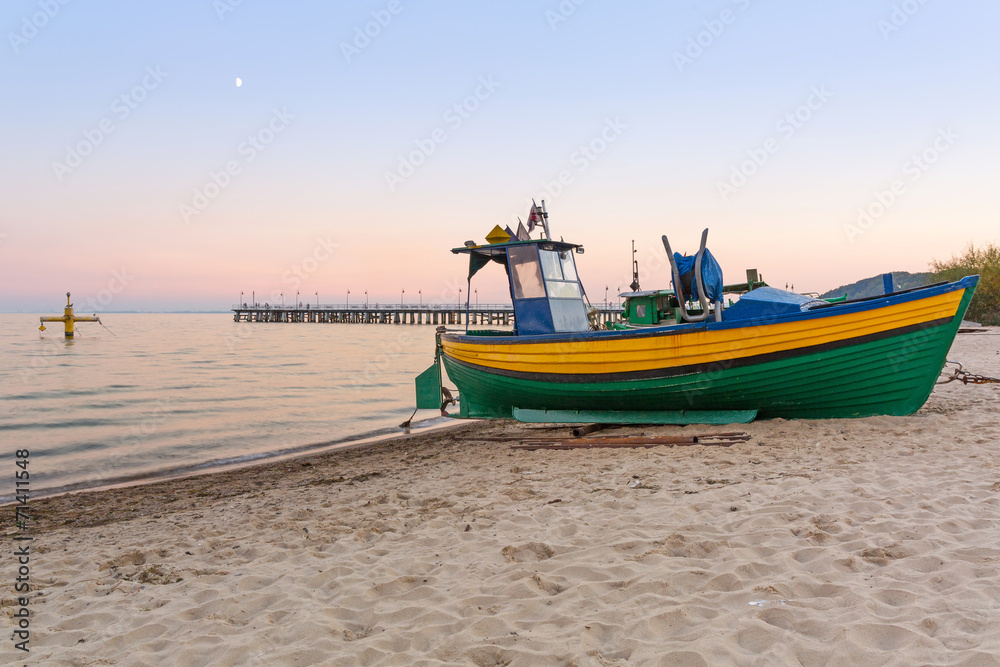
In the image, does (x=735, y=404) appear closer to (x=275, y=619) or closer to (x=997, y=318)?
(x=275, y=619)

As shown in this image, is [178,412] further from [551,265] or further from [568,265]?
[568,265]

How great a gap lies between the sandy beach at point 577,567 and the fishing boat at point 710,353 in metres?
1.09

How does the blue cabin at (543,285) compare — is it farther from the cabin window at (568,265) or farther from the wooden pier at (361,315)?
the wooden pier at (361,315)

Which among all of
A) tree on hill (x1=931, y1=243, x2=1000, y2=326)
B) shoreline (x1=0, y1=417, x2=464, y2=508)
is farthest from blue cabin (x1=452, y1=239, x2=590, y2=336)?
tree on hill (x1=931, y1=243, x2=1000, y2=326)

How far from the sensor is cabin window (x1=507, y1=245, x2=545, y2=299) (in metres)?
10.4

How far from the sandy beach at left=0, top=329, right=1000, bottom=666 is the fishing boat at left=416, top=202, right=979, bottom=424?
3.57 ft

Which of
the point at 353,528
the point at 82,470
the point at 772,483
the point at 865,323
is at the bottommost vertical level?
the point at 82,470

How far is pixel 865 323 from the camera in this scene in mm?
7328

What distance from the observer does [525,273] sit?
10547mm

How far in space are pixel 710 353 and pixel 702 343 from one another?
0.57 feet

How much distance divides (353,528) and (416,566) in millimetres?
1291

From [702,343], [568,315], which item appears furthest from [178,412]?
[702,343]

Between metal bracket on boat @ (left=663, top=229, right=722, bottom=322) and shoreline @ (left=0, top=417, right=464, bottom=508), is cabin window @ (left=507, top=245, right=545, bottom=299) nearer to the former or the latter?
metal bracket on boat @ (left=663, top=229, right=722, bottom=322)

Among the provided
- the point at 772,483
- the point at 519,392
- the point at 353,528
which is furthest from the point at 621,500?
the point at 519,392
